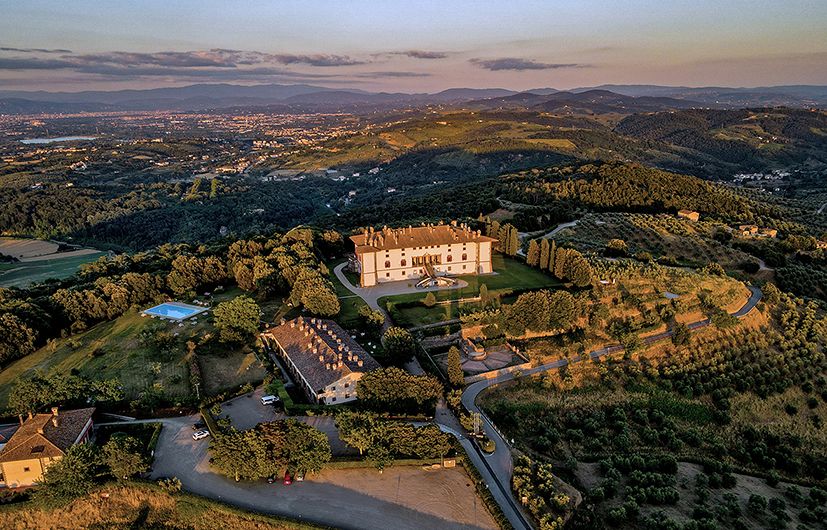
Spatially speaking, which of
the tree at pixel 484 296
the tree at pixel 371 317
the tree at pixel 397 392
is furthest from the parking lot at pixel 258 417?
the tree at pixel 484 296

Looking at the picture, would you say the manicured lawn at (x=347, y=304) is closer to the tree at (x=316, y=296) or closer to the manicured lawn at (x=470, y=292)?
the tree at (x=316, y=296)

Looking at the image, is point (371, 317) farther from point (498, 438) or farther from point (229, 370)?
point (498, 438)

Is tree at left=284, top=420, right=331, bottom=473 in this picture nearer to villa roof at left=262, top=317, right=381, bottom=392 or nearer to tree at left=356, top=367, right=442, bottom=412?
tree at left=356, top=367, right=442, bottom=412

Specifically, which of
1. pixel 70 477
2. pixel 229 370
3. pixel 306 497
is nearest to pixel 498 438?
pixel 306 497

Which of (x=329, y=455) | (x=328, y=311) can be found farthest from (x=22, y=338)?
(x=329, y=455)

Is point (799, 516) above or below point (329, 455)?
below

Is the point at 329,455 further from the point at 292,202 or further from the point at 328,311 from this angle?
the point at 292,202
